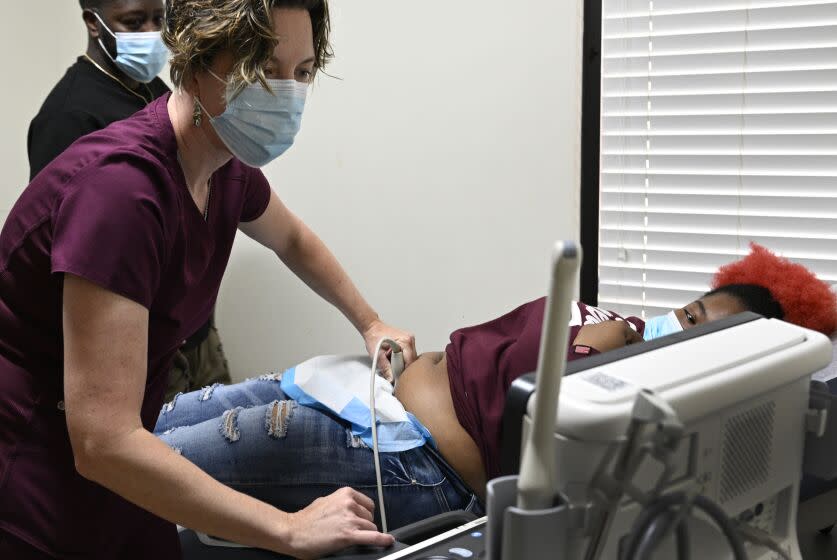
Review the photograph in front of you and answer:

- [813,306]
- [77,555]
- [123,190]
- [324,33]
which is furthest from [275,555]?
[813,306]

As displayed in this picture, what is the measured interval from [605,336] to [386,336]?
1.73ft

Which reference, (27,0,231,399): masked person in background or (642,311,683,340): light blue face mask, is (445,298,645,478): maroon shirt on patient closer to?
(642,311,683,340): light blue face mask

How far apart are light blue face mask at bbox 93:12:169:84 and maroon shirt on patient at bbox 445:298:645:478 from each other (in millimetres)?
1156

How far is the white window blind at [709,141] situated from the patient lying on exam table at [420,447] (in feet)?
1.58

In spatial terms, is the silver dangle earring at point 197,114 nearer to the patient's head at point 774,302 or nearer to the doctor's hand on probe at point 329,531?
the doctor's hand on probe at point 329,531

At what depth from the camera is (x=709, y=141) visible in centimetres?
213

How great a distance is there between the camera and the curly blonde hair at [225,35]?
3.96 ft

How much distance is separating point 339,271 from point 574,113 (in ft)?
2.60

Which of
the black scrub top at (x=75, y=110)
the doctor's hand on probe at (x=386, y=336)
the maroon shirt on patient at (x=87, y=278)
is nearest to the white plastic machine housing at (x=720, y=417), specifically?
the maroon shirt on patient at (x=87, y=278)

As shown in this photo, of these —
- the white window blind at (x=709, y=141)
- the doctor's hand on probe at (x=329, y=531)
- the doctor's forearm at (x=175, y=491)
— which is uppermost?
the white window blind at (x=709, y=141)

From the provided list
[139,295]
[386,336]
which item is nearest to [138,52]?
[386,336]

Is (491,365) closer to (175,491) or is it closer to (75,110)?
(175,491)

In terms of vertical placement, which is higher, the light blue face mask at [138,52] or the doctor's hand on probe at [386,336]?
the light blue face mask at [138,52]

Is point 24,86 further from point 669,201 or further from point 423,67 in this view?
point 669,201
